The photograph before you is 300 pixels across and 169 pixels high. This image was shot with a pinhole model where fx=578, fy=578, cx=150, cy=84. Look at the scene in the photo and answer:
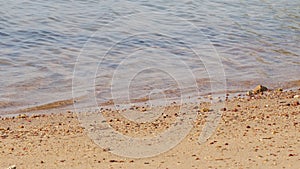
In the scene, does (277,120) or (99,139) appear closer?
(99,139)

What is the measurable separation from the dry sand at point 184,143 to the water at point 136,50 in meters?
1.16

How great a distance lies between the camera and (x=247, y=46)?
11.1 meters

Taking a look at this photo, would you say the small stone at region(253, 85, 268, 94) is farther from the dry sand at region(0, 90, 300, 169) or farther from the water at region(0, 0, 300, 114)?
the dry sand at region(0, 90, 300, 169)

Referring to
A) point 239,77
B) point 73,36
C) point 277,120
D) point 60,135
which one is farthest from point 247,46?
point 60,135

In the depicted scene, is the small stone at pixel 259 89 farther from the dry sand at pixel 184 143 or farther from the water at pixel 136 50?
the dry sand at pixel 184 143

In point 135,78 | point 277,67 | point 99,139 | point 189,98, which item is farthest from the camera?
point 277,67

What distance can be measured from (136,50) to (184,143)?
527cm

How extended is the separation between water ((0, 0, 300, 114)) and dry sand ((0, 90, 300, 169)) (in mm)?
1159

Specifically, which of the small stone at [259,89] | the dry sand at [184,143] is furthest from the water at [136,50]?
the dry sand at [184,143]

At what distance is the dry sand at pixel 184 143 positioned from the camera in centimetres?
468

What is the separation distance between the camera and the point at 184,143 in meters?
5.28

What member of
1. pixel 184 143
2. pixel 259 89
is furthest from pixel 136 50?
pixel 184 143

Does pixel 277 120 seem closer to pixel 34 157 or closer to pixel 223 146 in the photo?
pixel 223 146

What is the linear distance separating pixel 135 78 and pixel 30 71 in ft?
5.24
